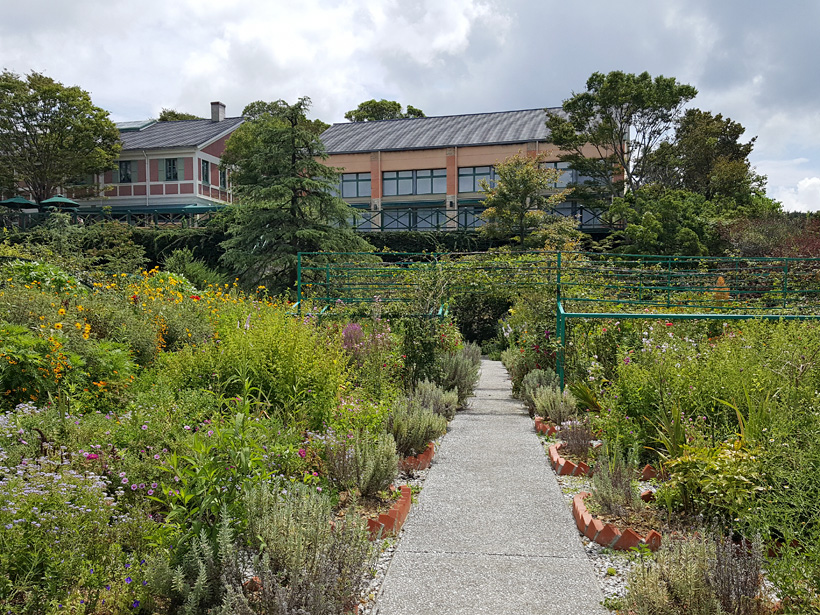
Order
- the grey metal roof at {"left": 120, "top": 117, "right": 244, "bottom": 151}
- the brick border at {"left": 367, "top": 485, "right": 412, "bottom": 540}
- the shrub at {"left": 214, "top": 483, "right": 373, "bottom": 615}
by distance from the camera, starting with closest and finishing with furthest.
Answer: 1. the shrub at {"left": 214, "top": 483, "right": 373, "bottom": 615}
2. the brick border at {"left": 367, "top": 485, "right": 412, "bottom": 540}
3. the grey metal roof at {"left": 120, "top": 117, "right": 244, "bottom": 151}

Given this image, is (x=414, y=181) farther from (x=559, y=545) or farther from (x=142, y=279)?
(x=559, y=545)

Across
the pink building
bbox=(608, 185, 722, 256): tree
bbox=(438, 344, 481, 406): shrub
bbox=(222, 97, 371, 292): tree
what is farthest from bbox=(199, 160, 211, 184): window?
bbox=(438, 344, 481, 406): shrub

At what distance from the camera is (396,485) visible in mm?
5344

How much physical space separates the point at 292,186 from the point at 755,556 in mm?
17393

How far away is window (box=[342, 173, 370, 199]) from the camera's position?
119 ft

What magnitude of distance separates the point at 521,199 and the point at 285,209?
30.5 feet

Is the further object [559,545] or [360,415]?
[360,415]

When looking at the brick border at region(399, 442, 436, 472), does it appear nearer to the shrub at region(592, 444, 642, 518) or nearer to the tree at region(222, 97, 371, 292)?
the shrub at region(592, 444, 642, 518)

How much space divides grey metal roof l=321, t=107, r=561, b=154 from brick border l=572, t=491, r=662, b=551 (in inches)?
1165

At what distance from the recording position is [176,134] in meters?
40.0

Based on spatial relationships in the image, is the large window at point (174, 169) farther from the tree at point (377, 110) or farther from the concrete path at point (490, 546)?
the concrete path at point (490, 546)

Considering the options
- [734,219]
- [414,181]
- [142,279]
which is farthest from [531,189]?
[142,279]

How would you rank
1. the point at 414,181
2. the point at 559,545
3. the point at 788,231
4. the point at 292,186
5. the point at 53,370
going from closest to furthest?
1. the point at 559,545
2. the point at 53,370
3. the point at 292,186
4. the point at 788,231
5. the point at 414,181

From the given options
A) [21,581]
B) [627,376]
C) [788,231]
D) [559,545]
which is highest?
[788,231]
